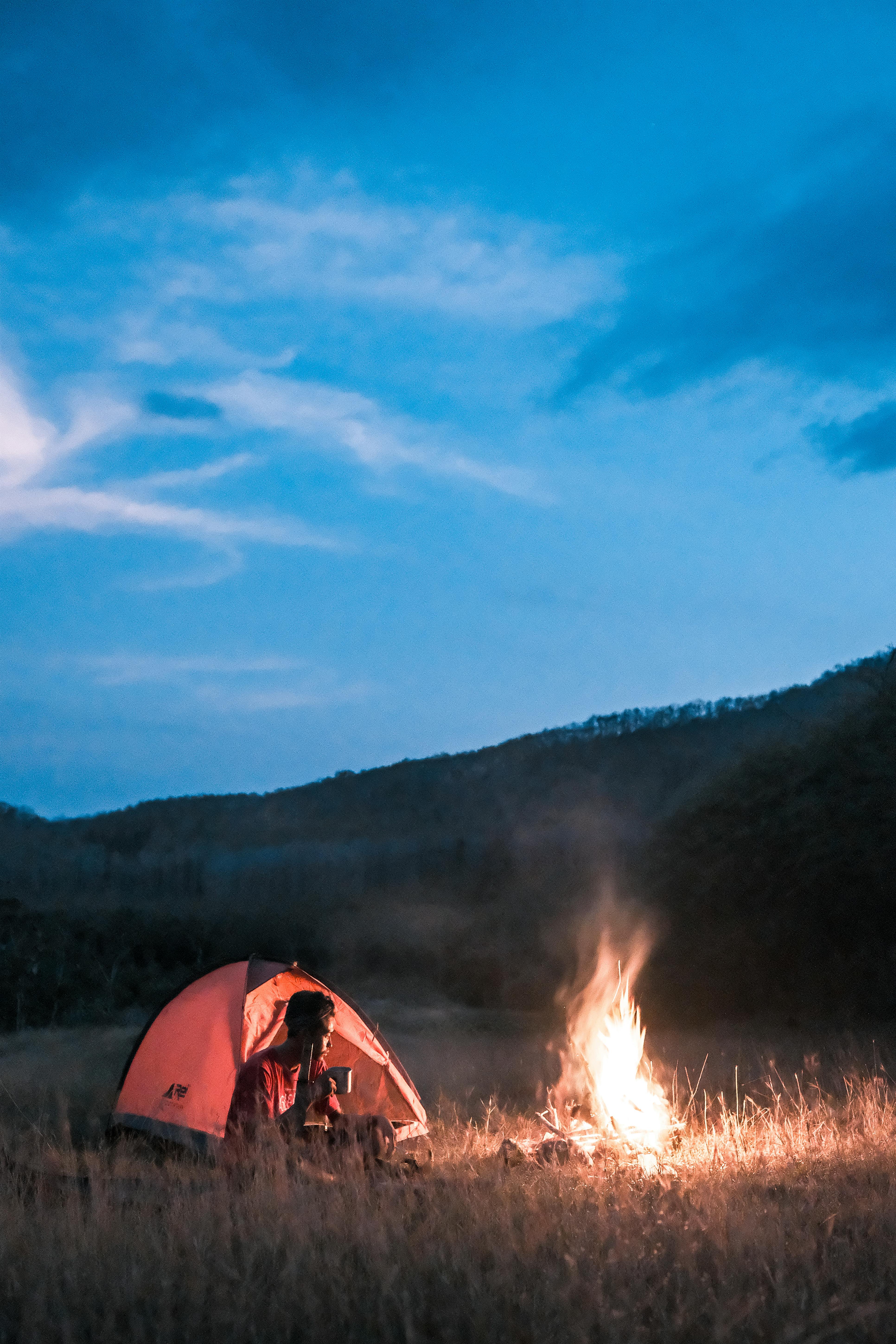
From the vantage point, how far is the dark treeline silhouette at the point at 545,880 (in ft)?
65.7

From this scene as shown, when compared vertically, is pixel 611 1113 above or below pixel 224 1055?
below

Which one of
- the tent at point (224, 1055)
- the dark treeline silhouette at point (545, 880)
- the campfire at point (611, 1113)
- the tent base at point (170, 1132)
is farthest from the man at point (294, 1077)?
the dark treeline silhouette at point (545, 880)

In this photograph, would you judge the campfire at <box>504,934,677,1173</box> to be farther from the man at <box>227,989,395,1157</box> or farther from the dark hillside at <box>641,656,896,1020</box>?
the dark hillside at <box>641,656,896,1020</box>

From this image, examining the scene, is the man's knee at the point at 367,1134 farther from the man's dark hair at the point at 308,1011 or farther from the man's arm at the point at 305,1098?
the man's dark hair at the point at 308,1011

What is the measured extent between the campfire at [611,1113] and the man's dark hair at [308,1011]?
5.35 feet

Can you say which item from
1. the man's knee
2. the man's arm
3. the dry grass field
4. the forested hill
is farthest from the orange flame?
the forested hill

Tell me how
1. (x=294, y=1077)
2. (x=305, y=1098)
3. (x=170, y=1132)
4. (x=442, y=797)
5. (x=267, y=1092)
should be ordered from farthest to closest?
(x=442, y=797) → (x=170, y=1132) → (x=294, y=1077) → (x=267, y=1092) → (x=305, y=1098)

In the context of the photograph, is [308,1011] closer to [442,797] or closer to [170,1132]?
[170,1132]

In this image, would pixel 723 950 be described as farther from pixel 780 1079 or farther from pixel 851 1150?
pixel 851 1150

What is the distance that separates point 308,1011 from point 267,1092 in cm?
77

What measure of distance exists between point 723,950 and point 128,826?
45978 millimetres

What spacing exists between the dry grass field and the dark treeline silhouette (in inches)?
257

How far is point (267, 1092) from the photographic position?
8.37 metres

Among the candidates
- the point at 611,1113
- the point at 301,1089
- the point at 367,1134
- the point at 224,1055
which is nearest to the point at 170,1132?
the point at 224,1055
